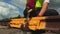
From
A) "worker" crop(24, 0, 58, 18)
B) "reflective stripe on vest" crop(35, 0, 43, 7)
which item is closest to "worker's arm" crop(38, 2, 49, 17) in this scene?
"worker" crop(24, 0, 58, 18)

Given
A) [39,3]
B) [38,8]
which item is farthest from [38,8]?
[39,3]

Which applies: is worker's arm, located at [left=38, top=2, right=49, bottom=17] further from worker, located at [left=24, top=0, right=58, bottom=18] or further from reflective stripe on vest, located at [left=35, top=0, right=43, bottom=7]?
reflective stripe on vest, located at [left=35, top=0, right=43, bottom=7]

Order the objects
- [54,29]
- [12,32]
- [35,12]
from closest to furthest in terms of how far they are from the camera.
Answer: [54,29] < [12,32] < [35,12]

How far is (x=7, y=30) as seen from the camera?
5129 millimetres

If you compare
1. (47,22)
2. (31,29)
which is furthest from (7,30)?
(47,22)

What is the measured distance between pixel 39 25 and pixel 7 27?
91 cm

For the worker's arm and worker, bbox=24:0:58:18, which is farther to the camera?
the worker's arm

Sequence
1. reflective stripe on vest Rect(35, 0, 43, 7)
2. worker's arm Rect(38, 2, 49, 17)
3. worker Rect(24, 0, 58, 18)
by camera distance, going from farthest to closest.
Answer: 1. reflective stripe on vest Rect(35, 0, 43, 7)
2. worker's arm Rect(38, 2, 49, 17)
3. worker Rect(24, 0, 58, 18)

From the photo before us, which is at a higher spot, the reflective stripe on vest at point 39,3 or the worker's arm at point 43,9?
the reflective stripe on vest at point 39,3

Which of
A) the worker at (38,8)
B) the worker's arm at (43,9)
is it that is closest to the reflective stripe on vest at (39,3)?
the worker at (38,8)

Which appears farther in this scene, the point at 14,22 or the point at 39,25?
the point at 14,22

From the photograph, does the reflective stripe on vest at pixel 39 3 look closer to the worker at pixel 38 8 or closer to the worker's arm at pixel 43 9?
the worker at pixel 38 8

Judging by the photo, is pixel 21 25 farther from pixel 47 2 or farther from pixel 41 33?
pixel 47 2

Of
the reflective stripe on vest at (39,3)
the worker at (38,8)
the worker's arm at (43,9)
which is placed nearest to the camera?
the worker at (38,8)
